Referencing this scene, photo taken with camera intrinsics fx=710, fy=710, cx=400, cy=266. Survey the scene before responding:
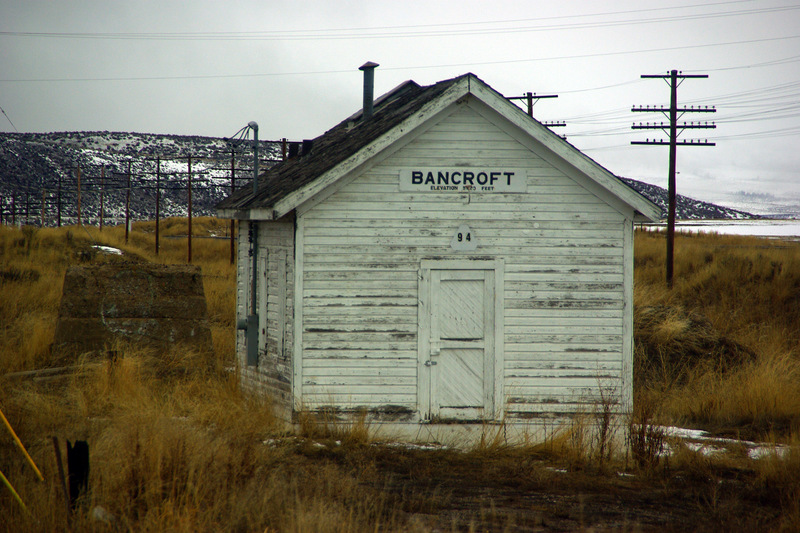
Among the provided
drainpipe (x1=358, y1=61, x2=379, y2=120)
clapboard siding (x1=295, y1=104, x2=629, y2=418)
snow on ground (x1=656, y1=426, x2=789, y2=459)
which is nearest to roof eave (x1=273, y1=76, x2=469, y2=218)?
clapboard siding (x1=295, y1=104, x2=629, y2=418)

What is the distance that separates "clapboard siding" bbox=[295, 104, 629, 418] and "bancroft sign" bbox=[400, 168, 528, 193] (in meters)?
0.09

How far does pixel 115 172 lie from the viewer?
88750 millimetres

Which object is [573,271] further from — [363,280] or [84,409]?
[84,409]

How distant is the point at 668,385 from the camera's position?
1338 cm

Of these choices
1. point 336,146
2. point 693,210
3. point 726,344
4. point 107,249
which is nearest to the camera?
point 336,146

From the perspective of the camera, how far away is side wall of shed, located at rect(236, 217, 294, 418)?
949cm

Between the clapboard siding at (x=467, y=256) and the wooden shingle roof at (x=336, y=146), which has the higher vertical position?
the wooden shingle roof at (x=336, y=146)

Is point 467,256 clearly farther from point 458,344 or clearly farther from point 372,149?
point 372,149

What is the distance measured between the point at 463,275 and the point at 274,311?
278cm

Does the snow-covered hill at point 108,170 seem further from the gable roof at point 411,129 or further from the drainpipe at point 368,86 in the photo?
the gable roof at point 411,129

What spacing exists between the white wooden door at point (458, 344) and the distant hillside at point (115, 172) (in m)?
67.6

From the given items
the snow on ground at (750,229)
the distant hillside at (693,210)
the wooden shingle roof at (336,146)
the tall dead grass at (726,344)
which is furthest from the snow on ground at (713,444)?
the distant hillside at (693,210)

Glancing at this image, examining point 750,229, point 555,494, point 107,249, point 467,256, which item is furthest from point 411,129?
point 750,229

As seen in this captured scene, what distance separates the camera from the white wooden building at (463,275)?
9.20 meters
